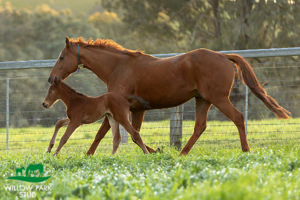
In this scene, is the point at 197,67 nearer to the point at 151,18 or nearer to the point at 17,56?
the point at 151,18

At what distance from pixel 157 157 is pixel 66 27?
24795mm

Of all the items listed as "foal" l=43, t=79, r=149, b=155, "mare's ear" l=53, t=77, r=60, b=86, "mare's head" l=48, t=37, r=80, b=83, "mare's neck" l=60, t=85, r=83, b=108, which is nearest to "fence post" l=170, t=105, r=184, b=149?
"foal" l=43, t=79, r=149, b=155

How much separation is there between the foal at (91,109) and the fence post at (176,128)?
1653 millimetres

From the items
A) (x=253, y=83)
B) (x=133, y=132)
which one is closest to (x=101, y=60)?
(x=133, y=132)

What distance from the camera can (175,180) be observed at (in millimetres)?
3516

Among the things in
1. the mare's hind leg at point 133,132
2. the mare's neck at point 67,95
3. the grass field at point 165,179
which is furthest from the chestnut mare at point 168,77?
the grass field at point 165,179

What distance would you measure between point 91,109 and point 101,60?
0.82 meters

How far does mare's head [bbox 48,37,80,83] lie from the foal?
105 mm

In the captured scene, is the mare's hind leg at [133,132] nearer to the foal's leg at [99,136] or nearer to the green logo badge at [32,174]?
the foal's leg at [99,136]

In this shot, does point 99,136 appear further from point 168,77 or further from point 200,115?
point 200,115

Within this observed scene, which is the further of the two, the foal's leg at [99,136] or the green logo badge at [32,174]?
the foal's leg at [99,136]

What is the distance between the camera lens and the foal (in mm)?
5723

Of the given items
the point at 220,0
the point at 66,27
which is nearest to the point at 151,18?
the point at 220,0

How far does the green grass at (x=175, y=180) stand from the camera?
2.84 metres
